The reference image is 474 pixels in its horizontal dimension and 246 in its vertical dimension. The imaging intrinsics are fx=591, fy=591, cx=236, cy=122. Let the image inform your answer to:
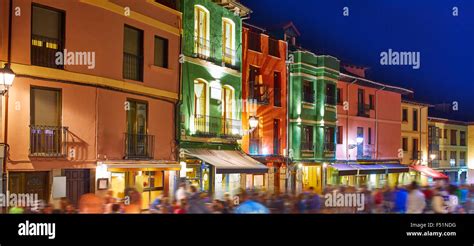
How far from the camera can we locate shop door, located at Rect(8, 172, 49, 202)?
12.9 metres

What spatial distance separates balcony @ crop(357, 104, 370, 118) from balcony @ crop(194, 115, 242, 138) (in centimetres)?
1211

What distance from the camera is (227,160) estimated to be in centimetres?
1933

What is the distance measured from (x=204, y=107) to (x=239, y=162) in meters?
2.21

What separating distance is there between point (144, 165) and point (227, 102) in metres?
6.23

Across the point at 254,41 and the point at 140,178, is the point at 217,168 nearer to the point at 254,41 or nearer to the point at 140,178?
the point at 140,178

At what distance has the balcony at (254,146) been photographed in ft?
77.3

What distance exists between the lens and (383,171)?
3225 centimetres

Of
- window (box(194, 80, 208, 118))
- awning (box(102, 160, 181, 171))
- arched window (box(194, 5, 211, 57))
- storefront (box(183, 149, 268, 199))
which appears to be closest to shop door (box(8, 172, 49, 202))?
awning (box(102, 160, 181, 171))

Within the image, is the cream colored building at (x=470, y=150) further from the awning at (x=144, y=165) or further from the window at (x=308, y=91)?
the awning at (x=144, y=165)

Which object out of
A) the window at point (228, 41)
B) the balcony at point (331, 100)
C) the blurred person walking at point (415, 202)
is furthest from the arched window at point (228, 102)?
the blurred person walking at point (415, 202)

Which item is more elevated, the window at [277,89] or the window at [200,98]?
the window at [277,89]

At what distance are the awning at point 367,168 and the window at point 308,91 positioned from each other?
3.55 m
